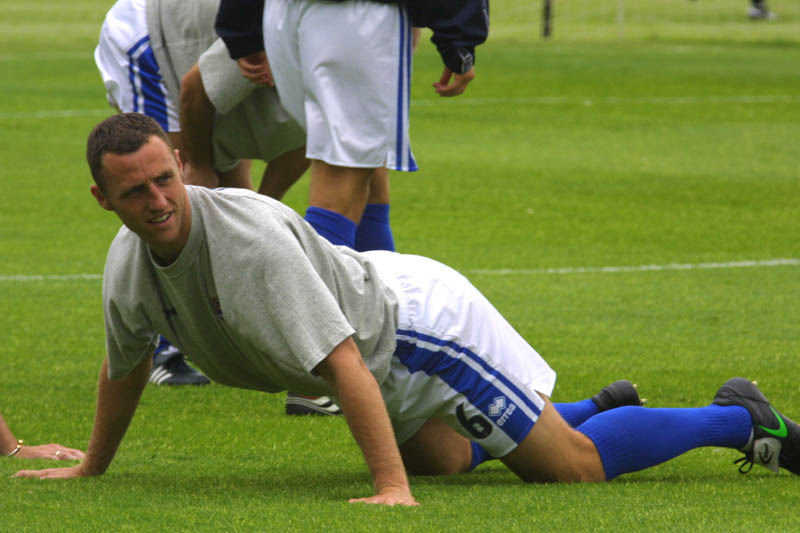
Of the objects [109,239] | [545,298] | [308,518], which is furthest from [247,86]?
[109,239]

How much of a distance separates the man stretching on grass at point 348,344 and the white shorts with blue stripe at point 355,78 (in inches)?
34.3

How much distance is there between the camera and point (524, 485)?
3904 mm

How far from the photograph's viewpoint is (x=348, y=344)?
3.43m

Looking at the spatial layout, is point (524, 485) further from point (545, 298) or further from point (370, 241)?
point (545, 298)

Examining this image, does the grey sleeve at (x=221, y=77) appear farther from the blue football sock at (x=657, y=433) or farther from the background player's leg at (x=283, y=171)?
the blue football sock at (x=657, y=433)

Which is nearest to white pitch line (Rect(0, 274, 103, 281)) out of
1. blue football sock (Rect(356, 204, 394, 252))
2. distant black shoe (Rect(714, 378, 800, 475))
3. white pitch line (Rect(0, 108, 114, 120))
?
blue football sock (Rect(356, 204, 394, 252))

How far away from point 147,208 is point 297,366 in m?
0.52

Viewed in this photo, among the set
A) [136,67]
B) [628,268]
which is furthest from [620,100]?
[136,67]

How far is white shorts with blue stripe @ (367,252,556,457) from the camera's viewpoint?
381cm

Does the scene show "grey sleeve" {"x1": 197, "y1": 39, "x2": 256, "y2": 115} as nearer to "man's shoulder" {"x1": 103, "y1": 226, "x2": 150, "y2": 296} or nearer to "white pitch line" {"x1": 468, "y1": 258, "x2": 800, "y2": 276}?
"man's shoulder" {"x1": 103, "y1": 226, "x2": 150, "y2": 296}

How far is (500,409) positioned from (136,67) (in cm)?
272

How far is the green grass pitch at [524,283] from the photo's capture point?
138 inches

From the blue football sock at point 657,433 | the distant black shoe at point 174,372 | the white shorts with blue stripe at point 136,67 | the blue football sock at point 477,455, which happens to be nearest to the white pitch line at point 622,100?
the white shorts with blue stripe at point 136,67

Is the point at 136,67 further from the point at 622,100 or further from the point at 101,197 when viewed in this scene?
the point at 622,100
